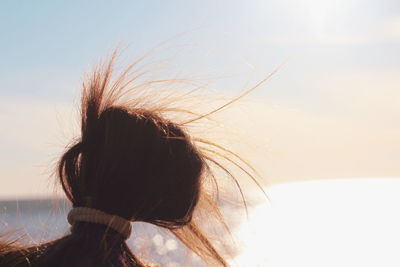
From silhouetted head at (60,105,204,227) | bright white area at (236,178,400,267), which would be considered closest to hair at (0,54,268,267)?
silhouetted head at (60,105,204,227)

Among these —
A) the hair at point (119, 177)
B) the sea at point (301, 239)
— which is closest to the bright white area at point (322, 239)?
the sea at point (301, 239)

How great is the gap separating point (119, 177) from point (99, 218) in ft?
0.48

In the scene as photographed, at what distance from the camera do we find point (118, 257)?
215 centimetres

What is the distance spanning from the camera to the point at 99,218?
7.02ft

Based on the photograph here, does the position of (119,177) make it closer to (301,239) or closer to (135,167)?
(135,167)

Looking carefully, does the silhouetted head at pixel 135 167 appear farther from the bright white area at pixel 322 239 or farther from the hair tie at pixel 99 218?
the bright white area at pixel 322 239

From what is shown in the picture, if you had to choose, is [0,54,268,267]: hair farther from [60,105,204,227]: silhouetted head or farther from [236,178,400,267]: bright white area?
[236,178,400,267]: bright white area

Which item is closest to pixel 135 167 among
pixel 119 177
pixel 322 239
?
pixel 119 177

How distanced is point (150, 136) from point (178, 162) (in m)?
0.13

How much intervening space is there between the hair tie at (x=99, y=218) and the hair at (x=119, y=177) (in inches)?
0.7

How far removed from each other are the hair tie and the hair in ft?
0.06

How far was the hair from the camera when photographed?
213 centimetres

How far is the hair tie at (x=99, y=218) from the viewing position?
2.14 meters

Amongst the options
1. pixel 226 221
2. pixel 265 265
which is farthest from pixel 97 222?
pixel 265 265
